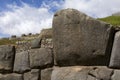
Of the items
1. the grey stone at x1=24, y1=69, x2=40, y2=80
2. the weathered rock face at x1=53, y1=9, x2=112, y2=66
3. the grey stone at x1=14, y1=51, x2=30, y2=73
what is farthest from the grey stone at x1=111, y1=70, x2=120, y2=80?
the grey stone at x1=14, y1=51, x2=30, y2=73

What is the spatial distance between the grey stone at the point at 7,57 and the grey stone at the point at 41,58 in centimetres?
66

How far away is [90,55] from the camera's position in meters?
7.12

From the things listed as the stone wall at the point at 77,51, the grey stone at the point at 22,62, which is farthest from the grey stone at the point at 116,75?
the grey stone at the point at 22,62

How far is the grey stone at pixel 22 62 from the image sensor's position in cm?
838

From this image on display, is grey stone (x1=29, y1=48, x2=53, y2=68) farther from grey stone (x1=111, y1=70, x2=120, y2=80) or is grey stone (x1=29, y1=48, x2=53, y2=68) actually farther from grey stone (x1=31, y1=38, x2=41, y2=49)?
grey stone (x1=111, y1=70, x2=120, y2=80)

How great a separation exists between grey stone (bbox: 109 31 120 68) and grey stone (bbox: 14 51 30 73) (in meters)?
2.35

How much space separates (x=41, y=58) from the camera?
26.6 ft

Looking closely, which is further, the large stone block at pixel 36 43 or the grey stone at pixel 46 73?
the large stone block at pixel 36 43

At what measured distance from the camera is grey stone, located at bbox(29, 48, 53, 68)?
8.04m

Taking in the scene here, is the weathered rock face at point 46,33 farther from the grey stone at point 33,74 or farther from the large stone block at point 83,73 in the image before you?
the large stone block at point 83,73

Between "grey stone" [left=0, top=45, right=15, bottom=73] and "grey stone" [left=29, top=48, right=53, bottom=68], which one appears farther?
"grey stone" [left=0, top=45, right=15, bottom=73]

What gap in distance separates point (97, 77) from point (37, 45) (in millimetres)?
1871

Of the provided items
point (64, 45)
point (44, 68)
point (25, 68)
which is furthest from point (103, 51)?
point (25, 68)

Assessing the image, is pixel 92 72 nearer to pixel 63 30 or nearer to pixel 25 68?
pixel 63 30
